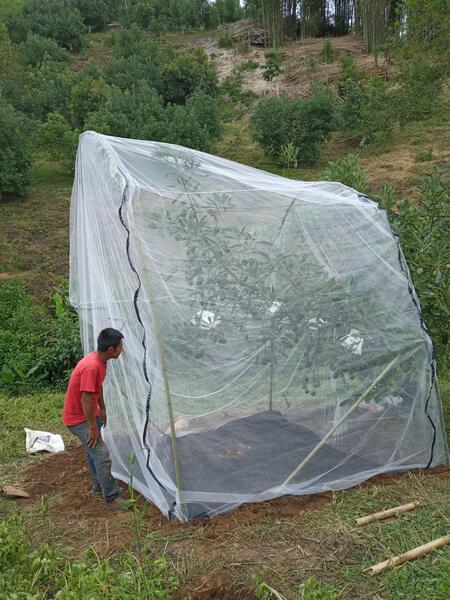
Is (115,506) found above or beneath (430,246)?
beneath

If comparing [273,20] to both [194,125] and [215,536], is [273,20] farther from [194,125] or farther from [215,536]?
[215,536]

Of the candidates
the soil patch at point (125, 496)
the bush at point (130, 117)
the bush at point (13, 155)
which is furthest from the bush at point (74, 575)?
the bush at point (130, 117)

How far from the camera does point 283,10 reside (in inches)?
1225

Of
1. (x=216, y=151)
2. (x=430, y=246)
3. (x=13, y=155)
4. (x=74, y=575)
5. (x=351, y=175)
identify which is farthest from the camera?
(x=216, y=151)

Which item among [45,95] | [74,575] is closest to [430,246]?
[74,575]

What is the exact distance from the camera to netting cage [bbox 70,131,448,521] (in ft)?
13.6

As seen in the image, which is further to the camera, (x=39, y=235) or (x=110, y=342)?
(x=39, y=235)

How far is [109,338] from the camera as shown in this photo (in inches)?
159

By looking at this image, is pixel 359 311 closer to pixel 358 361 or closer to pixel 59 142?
pixel 358 361

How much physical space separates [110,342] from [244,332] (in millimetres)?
955

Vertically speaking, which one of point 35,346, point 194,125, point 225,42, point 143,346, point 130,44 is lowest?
point 35,346

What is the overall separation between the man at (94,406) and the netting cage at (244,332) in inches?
7.1

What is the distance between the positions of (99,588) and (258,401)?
5.88 ft

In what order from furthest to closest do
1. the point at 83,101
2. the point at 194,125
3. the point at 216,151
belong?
the point at 83,101, the point at 216,151, the point at 194,125
